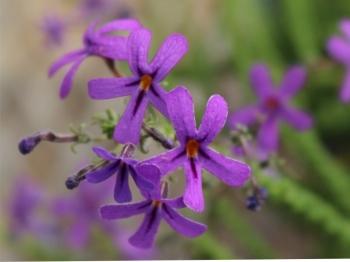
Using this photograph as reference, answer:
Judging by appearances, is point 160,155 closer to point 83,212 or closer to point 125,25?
point 125,25

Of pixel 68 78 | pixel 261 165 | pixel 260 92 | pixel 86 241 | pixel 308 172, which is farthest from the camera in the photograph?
pixel 308 172

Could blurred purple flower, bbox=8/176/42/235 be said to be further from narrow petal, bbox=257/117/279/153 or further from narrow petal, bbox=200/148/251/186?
narrow petal, bbox=200/148/251/186

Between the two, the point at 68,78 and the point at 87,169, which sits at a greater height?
the point at 68,78

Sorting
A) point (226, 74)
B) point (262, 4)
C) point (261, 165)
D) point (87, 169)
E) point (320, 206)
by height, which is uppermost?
point (262, 4)

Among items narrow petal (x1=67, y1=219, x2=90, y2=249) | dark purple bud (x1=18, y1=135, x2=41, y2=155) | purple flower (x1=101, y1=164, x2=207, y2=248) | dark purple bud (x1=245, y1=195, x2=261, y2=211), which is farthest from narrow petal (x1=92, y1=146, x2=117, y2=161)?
narrow petal (x1=67, y1=219, x2=90, y2=249)

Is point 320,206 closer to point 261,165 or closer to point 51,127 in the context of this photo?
point 261,165

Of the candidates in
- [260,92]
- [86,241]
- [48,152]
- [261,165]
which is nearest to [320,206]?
[260,92]
